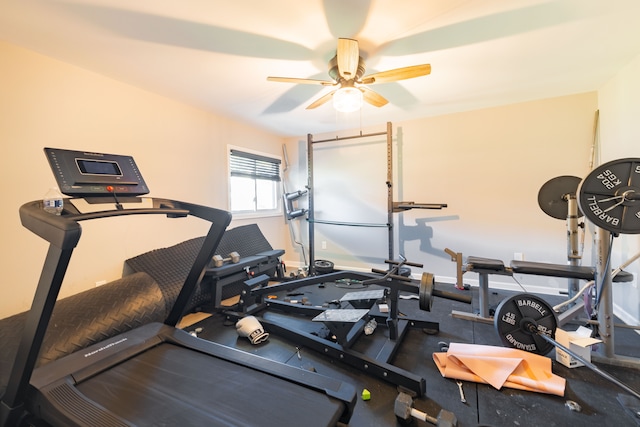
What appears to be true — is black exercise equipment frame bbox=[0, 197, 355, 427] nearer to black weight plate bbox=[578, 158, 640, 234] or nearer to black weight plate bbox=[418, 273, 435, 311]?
black weight plate bbox=[418, 273, 435, 311]

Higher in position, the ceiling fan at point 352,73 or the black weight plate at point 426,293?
the ceiling fan at point 352,73

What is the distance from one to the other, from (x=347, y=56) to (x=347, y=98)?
1.34 ft

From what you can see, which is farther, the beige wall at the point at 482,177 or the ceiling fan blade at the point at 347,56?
the beige wall at the point at 482,177

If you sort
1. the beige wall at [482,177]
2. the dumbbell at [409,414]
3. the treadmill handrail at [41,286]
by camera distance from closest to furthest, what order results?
the treadmill handrail at [41,286]
the dumbbell at [409,414]
the beige wall at [482,177]

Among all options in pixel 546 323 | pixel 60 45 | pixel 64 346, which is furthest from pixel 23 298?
pixel 546 323

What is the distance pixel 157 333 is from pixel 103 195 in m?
0.99

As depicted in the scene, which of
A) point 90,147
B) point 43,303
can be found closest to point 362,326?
point 43,303

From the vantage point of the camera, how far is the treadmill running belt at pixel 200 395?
3.38 ft

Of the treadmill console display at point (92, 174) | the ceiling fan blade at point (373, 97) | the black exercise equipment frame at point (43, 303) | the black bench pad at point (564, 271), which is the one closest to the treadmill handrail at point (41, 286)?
the black exercise equipment frame at point (43, 303)

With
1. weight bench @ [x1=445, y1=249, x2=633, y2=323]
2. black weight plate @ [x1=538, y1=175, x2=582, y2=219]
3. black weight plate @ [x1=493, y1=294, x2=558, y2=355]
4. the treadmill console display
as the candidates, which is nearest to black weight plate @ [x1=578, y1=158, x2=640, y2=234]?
weight bench @ [x1=445, y1=249, x2=633, y2=323]

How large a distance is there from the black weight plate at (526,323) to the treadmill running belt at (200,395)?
1.46 meters

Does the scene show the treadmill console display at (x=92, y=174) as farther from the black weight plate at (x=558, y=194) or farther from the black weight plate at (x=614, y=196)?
the black weight plate at (x=558, y=194)

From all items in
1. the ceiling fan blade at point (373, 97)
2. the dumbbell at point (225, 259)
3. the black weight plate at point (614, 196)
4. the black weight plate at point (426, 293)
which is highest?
the ceiling fan blade at point (373, 97)

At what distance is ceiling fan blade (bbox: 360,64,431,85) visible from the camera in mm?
1788
